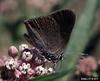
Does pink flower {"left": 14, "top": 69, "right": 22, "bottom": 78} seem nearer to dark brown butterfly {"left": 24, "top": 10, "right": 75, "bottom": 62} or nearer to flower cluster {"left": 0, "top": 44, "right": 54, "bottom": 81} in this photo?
flower cluster {"left": 0, "top": 44, "right": 54, "bottom": 81}

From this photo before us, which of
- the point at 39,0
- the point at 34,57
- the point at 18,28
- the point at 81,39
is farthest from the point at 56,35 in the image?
the point at 39,0

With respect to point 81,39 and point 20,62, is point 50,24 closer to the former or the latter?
point 20,62

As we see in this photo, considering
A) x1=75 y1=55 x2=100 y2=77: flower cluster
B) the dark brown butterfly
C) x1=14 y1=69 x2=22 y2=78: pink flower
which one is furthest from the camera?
x1=75 y1=55 x2=100 y2=77: flower cluster

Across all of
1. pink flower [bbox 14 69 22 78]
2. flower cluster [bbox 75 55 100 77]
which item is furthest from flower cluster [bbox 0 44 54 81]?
flower cluster [bbox 75 55 100 77]

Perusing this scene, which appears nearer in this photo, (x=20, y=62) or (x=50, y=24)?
(x=20, y=62)

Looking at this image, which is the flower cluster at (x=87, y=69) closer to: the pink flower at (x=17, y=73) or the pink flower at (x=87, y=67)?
the pink flower at (x=87, y=67)

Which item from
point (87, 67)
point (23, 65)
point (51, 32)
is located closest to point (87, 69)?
point (87, 67)

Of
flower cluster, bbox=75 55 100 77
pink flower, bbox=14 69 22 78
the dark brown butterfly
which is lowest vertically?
pink flower, bbox=14 69 22 78

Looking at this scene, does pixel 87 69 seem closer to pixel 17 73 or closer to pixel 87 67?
pixel 87 67
